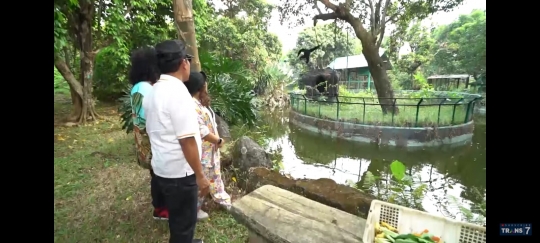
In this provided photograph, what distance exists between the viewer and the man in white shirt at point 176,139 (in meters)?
1.49

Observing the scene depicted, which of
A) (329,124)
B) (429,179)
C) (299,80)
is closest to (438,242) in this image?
(429,179)

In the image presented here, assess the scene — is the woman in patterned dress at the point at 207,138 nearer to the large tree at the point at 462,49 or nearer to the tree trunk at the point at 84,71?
the tree trunk at the point at 84,71

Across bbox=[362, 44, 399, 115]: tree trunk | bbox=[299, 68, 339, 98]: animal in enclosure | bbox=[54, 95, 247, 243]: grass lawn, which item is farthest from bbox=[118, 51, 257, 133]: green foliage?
bbox=[299, 68, 339, 98]: animal in enclosure

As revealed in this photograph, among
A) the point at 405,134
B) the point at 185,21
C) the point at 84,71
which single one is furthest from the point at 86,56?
the point at 405,134

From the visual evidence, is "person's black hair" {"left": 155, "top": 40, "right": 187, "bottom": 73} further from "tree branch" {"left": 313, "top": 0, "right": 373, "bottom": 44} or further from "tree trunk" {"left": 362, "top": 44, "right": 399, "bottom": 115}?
"tree trunk" {"left": 362, "top": 44, "right": 399, "bottom": 115}

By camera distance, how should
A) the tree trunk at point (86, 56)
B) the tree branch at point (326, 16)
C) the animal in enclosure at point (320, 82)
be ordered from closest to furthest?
the tree trunk at point (86, 56)
the tree branch at point (326, 16)
the animal in enclosure at point (320, 82)

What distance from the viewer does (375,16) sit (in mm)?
10625

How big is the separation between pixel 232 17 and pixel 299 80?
17.3ft

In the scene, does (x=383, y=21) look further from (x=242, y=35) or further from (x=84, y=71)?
(x=84, y=71)

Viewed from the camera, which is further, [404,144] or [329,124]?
[329,124]

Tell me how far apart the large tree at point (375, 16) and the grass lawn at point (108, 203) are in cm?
786

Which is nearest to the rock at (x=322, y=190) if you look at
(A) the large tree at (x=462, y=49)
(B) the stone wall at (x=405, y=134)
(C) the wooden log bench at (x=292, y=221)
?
(C) the wooden log bench at (x=292, y=221)
